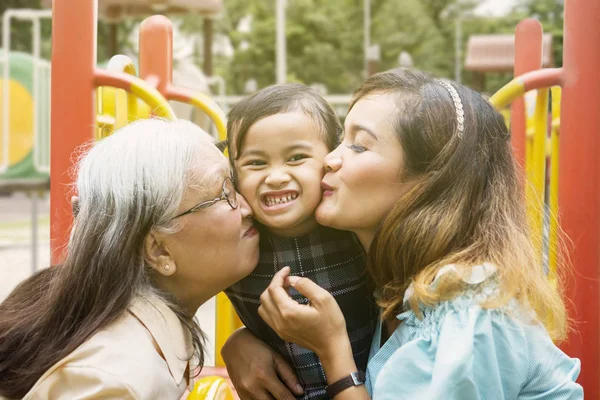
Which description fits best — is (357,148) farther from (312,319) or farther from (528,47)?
(528,47)

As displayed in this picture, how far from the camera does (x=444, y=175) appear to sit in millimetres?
1672

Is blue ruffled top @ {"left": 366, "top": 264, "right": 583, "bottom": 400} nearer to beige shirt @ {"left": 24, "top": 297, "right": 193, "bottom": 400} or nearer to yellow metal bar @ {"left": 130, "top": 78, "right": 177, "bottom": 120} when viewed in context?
beige shirt @ {"left": 24, "top": 297, "right": 193, "bottom": 400}

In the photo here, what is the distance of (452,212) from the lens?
1652 millimetres

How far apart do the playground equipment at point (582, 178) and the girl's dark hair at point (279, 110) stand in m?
0.60

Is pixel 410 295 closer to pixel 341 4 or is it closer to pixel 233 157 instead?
pixel 233 157

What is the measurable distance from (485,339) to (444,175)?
0.38 m

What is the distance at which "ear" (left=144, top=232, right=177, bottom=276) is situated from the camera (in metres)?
1.68

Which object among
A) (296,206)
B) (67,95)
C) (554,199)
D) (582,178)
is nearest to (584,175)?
(582,178)

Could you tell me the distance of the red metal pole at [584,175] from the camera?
2.11 metres

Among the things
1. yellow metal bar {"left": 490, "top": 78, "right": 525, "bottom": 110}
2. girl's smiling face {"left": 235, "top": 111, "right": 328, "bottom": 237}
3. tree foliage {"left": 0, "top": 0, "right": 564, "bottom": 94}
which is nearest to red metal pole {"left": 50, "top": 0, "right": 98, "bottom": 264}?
girl's smiling face {"left": 235, "top": 111, "right": 328, "bottom": 237}

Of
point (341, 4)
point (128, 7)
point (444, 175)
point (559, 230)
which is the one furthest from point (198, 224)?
point (341, 4)

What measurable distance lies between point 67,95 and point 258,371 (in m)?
0.89

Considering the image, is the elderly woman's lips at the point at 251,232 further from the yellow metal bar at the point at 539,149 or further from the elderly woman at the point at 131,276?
the yellow metal bar at the point at 539,149

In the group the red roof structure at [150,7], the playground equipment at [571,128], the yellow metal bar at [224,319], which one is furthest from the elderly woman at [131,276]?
the red roof structure at [150,7]
